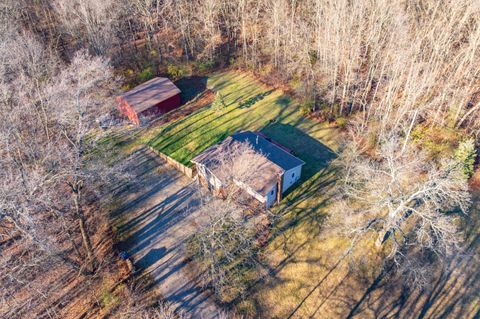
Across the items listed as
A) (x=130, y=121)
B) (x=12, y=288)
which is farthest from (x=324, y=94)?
(x=12, y=288)

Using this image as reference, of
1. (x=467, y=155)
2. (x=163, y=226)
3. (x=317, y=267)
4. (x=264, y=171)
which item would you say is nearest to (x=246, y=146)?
(x=264, y=171)

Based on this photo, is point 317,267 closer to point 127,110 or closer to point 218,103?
point 218,103

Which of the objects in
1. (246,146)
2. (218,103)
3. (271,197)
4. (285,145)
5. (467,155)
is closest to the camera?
(467,155)

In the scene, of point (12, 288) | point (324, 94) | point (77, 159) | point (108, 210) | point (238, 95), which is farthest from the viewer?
point (238, 95)

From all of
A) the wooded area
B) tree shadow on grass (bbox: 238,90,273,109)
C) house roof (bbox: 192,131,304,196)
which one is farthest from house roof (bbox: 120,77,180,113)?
house roof (bbox: 192,131,304,196)

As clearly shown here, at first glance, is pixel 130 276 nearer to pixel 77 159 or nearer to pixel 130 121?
pixel 77 159

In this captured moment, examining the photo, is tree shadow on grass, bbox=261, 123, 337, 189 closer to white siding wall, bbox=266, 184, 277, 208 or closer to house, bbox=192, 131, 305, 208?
house, bbox=192, 131, 305, 208
